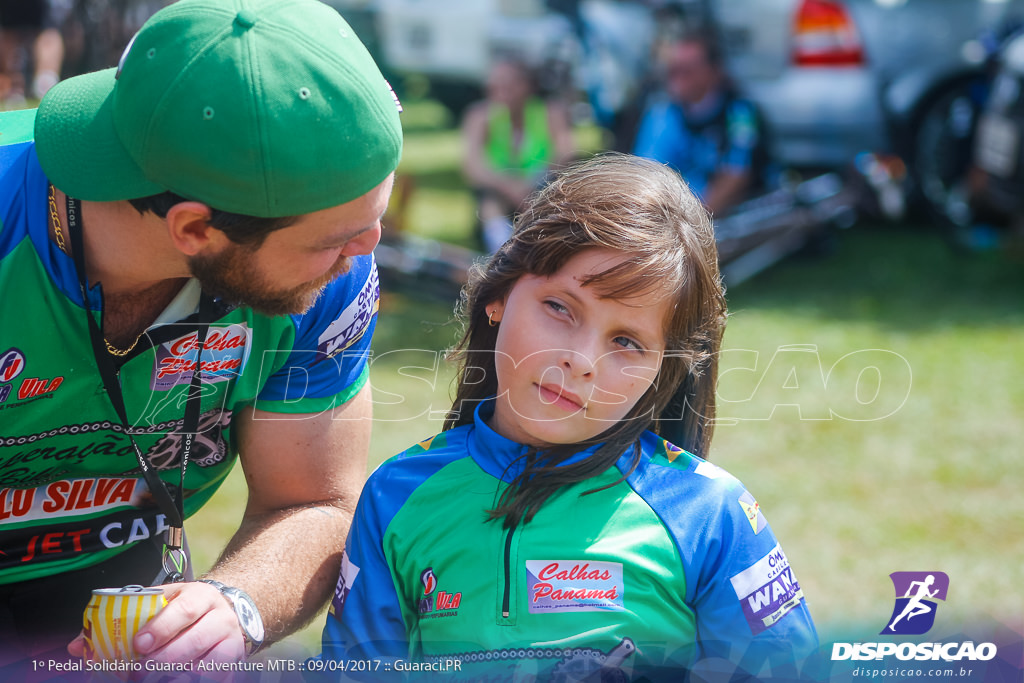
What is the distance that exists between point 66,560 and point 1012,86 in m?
5.98

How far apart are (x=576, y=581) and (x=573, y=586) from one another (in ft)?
0.03

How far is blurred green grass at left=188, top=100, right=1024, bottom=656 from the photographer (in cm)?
361

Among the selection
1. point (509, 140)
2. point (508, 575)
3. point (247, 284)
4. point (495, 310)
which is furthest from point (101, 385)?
point (509, 140)

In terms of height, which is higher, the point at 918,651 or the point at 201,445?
the point at 201,445

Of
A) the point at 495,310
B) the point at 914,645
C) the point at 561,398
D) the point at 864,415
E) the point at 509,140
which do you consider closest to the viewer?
the point at 561,398

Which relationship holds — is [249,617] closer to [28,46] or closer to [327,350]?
[327,350]

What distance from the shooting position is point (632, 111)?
7.23 m

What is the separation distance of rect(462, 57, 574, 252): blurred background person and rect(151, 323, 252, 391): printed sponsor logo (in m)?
5.13

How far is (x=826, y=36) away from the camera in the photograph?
6871 millimetres

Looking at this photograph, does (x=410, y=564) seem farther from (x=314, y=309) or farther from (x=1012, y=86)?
(x=1012, y=86)

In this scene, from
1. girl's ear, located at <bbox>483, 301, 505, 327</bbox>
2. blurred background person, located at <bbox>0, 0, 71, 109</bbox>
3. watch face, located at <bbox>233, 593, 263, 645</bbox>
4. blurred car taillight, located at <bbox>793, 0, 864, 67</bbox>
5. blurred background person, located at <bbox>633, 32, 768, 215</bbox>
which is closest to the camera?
watch face, located at <bbox>233, 593, 263, 645</bbox>

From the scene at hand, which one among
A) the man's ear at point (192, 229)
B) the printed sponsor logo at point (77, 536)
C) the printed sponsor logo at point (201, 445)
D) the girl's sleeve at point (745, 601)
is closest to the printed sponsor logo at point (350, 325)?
the printed sponsor logo at point (201, 445)

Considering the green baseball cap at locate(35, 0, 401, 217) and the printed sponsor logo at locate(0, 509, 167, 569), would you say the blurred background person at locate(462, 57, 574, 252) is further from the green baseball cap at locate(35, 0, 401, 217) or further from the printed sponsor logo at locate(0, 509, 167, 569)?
the green baseball cap at locate(35, 0, 401, 217)

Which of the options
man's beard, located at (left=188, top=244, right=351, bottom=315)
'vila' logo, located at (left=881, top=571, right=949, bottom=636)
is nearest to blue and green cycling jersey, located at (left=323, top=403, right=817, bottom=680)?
'vila' logo, located at (left=881, top=571, right=949, bottom=636)
